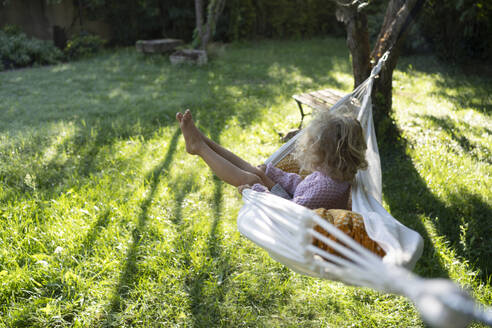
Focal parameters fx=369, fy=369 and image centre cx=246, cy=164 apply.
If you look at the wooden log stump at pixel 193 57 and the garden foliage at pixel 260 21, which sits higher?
the garden foliage at pixel 260 21

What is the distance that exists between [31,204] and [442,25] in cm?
607

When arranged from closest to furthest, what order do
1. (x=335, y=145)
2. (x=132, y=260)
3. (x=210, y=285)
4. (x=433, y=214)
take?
(x=335, y=145) → (x=210, y=285) → (x=132, y=260) → (x=433, y=214)

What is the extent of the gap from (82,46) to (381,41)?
5969mm

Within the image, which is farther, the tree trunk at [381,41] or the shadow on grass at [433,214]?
the tree trunk at [381,41]

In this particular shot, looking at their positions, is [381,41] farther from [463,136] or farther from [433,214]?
[433,214]

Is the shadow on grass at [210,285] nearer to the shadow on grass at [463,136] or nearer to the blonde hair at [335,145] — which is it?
the blonde hair at [335,145]

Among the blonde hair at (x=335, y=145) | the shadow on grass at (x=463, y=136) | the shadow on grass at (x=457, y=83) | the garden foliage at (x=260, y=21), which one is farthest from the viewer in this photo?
the garden foliage at (x=260, y=21)

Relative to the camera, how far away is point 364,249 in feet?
2.66

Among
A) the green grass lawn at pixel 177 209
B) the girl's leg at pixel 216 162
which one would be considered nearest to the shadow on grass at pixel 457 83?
the green grass lawn at pixel 177 209

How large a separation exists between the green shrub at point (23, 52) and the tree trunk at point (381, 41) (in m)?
5.36

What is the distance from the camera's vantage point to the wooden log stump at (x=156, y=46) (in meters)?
6.43

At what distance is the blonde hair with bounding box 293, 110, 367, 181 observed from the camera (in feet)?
4.99

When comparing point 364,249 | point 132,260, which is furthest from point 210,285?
point 364,249

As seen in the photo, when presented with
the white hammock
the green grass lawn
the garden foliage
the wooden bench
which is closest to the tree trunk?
the wooden bench
